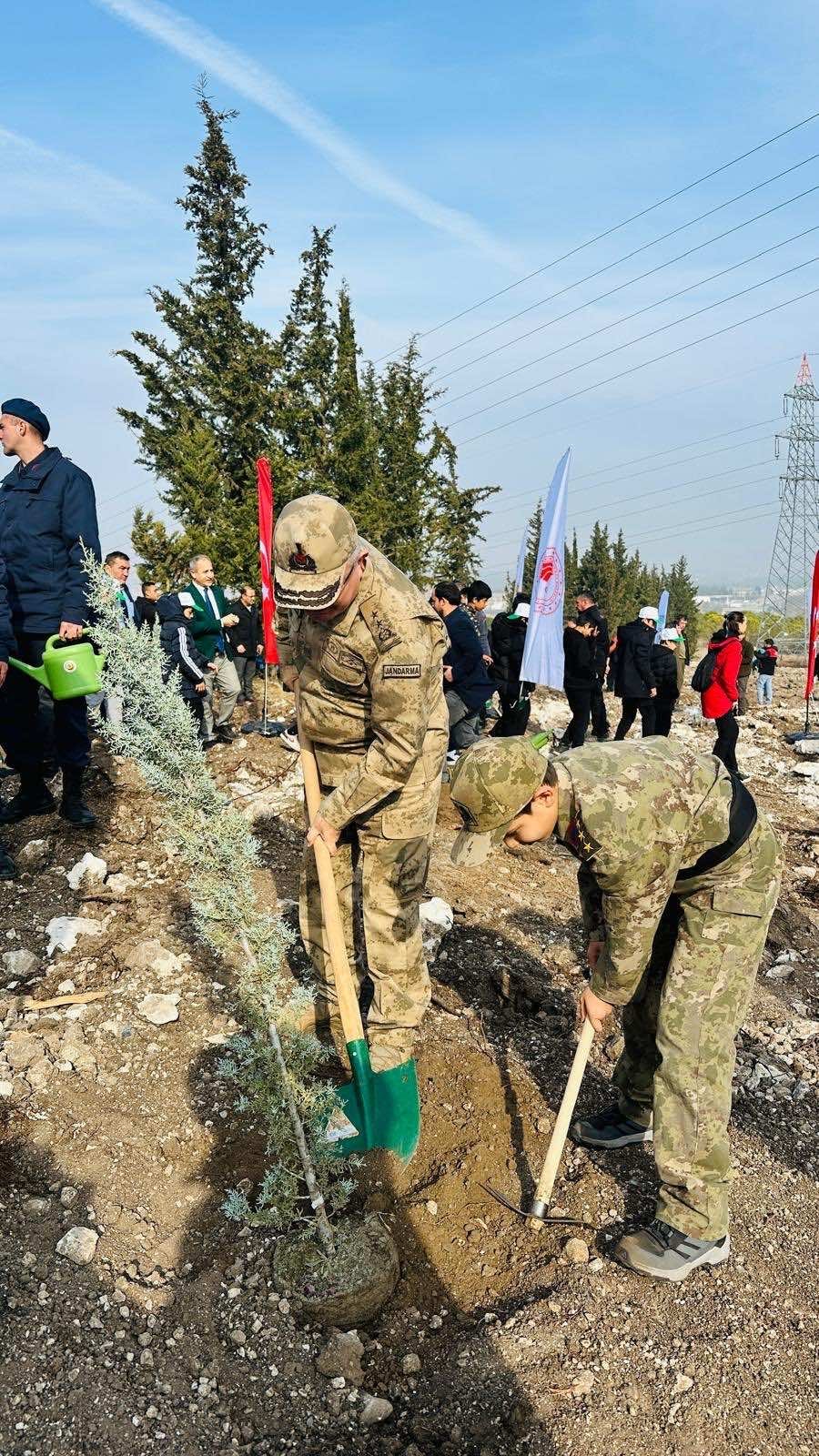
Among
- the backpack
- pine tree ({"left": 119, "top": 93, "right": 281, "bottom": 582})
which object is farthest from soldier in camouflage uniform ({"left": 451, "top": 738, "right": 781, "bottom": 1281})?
pine tree ({"left": 119, "top": 93, "right": 281, "bottom": 582})

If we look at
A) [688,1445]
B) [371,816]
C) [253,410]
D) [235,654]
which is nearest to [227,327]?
[253,410]

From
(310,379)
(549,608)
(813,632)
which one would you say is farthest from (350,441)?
(549,608)

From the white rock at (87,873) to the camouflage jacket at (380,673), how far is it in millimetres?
2455

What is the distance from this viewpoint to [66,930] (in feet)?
15.0

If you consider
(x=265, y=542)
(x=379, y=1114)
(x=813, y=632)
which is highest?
(x=265, y=542)

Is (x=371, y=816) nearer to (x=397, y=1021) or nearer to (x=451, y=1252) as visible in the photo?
(x=397, y=1021)

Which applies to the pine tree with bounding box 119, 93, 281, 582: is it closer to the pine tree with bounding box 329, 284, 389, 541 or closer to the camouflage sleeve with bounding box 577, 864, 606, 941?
the pine tree with bounding box 329, 284, 389, 541

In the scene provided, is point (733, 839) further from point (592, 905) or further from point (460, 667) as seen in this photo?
point (460, 667)

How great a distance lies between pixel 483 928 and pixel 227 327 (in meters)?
21.4

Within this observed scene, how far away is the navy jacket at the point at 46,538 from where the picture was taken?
5.04 m

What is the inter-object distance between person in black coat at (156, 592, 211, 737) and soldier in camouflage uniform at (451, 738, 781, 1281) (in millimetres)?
5420

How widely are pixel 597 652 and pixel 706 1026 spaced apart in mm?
8389

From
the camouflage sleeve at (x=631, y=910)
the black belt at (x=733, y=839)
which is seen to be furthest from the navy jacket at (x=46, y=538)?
the black belt at (x=733, y=839)

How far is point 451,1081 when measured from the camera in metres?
3.81
